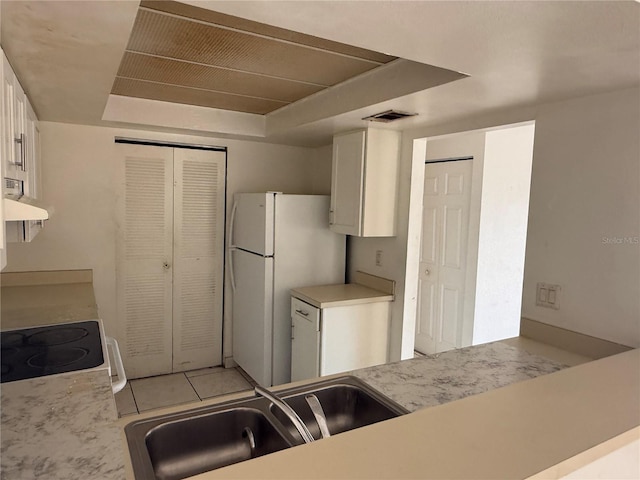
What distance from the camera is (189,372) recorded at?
12.3 ft

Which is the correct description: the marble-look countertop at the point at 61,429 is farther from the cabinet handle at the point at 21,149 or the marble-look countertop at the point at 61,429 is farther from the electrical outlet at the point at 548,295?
the electrical outlet at the point at 548,295

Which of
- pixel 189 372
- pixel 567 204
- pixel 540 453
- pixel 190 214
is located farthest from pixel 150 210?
pixel 540 453

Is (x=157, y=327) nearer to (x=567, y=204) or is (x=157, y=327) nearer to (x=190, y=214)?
(x=190, y=214)

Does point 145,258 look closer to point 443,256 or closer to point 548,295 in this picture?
point 443,256

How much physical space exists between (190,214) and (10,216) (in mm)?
2545

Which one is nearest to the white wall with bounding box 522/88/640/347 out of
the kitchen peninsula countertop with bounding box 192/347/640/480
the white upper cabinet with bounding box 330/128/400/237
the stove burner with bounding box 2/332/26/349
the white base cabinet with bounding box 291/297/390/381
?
the kitchen peninsula countertop with bounding box 192/347/640/480

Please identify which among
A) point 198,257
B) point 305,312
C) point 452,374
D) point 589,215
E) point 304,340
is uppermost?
point 589,215

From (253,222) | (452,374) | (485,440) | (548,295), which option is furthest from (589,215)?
(253,222)

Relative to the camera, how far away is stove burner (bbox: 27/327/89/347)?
1.94m

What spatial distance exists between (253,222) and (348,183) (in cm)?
82

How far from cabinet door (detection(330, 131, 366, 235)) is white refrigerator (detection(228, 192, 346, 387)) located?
0.26 m

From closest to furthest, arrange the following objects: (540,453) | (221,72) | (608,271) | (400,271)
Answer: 1. (540,453)
2. (608,271)
3. (221,72)
4. (400,271)

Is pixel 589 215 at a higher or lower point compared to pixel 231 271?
higher

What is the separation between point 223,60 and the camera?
213 cm
